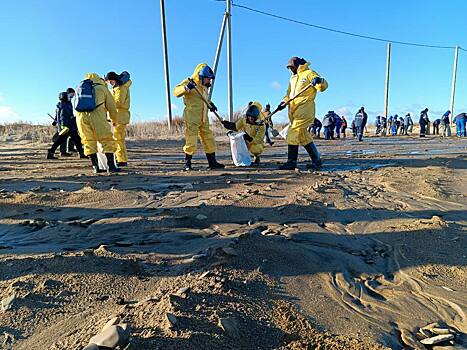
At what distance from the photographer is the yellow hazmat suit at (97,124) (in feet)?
20.0

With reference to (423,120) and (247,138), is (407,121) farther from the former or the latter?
(247,138)

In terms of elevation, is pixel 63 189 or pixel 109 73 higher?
pixel 109 73

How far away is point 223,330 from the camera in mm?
1590

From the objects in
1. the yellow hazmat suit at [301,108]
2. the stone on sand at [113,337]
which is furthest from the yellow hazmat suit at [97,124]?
the stone on sand at [113,337]

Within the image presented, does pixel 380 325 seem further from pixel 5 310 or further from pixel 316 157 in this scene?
pixel 316 157

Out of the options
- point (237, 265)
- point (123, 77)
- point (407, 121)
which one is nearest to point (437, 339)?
point (237, 265)

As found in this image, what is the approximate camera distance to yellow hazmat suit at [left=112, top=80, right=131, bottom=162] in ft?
24.0

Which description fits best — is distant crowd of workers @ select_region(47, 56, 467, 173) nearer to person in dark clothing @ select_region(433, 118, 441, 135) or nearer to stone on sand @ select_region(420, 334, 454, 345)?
stone on sand @ select_region(420, 334, 454, 345)

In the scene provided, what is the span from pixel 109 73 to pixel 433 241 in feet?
20.9

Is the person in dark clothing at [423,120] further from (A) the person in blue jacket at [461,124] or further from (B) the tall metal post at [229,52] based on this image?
(B) the tall metal post at [229,52]

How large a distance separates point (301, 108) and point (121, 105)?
3.67m

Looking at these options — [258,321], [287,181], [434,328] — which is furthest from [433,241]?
[287,181]

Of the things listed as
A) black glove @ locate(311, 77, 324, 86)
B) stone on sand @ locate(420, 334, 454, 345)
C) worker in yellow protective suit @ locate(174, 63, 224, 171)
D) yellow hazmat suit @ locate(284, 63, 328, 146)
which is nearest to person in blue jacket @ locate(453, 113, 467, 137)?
yellow hazmat suit @ locate(284, 63, 328, 146)

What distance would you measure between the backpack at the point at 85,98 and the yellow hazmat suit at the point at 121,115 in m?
1.26
